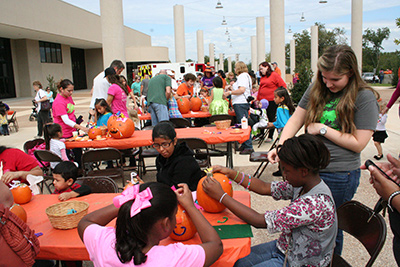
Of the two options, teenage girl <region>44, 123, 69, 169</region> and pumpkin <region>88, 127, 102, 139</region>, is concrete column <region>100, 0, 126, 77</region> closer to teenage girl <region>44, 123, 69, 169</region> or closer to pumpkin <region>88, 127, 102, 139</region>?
pumpkin <region>88, 127, 102, 139</region>

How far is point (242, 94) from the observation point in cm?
809

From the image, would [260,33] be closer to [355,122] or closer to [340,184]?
[355,122]

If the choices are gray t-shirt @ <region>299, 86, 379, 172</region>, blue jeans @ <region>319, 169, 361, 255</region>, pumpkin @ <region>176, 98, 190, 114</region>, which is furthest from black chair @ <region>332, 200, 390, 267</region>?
pumpkin @ <region>176, 98, 190, 114</region>

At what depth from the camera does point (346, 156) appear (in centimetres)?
248

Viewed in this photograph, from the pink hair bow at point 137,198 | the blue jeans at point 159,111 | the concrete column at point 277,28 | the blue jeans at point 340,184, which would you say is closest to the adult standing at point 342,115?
the blue jeans at point 340,184

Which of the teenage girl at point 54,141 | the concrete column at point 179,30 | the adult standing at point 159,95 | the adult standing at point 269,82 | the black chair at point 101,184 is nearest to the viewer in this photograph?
the black chair at point 101,184

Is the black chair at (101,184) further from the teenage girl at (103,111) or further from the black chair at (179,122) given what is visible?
the black chair at (179,122)

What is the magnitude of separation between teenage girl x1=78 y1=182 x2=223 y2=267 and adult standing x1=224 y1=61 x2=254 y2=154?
617cm

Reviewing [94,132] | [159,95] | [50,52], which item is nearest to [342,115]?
[94,132]

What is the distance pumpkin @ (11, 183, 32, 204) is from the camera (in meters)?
2.90

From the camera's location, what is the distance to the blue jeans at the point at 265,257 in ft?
6.92

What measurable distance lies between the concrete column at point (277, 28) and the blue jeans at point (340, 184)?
14.6 meters

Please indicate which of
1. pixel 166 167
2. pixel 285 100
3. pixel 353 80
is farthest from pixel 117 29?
pixel 353 80

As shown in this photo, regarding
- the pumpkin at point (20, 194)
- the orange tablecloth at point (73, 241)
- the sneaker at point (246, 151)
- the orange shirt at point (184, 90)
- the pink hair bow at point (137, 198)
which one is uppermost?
the orange shirt at point (184, 90)
